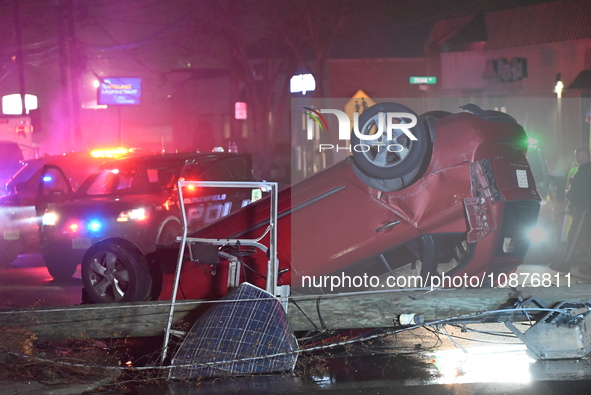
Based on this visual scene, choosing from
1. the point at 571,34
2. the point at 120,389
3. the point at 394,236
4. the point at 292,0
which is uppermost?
the point at 292,0

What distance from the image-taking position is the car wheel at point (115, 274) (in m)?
7.29

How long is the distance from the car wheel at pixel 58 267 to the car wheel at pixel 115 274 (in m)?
3.70

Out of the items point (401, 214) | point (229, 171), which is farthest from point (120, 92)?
point (401, 214)

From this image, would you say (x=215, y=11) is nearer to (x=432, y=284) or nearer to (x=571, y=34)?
(x=571, y=34)

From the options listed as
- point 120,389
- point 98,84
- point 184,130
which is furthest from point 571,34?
point 98,84

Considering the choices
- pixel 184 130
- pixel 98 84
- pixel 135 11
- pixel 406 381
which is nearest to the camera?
pixel 406 381

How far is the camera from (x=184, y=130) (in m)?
45.8

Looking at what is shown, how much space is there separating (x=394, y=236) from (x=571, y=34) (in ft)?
60.6

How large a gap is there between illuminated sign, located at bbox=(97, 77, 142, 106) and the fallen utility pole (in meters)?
39.5

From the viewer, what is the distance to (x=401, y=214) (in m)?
6.54

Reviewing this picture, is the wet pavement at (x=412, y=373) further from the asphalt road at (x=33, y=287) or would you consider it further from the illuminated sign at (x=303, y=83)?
the illuminated sign at (x=303, y=83)

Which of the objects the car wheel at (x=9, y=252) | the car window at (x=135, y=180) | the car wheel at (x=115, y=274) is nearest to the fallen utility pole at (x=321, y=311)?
the car wheel at (x=115, y=274)

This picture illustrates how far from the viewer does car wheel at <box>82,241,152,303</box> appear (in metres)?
7.29

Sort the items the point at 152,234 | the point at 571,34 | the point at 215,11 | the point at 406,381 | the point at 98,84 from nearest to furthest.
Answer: the point at 406,381, the point at 152,234, the point at 571,34, the point at 215,11, the point at 98,84
